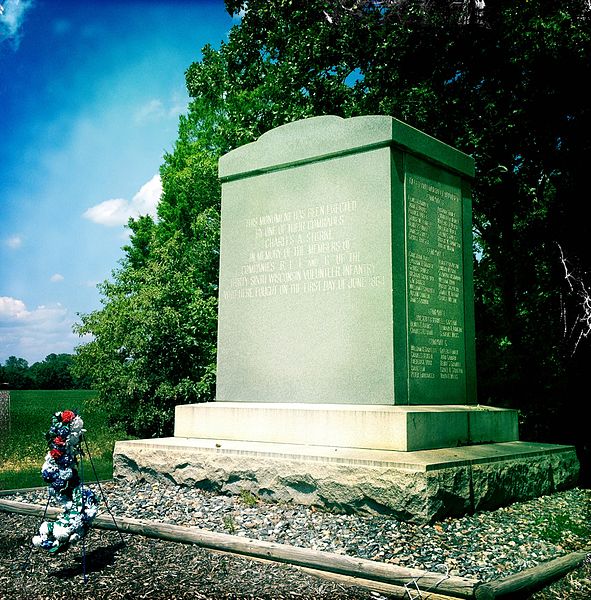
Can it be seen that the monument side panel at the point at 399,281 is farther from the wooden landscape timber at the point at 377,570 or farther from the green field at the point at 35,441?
the green field at the point at 35,441

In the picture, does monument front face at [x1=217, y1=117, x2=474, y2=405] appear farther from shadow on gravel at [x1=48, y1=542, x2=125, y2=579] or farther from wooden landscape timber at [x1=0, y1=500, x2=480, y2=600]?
shadow on gravel at [x1=48, y1=542, x2=125, y2=579]

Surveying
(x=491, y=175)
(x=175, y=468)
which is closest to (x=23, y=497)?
(x=175, y=468)

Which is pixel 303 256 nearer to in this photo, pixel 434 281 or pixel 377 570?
pixel 434 281

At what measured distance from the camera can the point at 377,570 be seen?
4.89 metres

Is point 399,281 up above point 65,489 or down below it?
above

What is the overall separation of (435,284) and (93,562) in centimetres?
477

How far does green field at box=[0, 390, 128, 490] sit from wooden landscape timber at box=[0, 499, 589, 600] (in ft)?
4.75

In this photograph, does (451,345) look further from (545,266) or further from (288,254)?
(545,266)

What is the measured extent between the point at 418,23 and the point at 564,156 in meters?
4.00

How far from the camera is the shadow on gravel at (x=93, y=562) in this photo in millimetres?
5281

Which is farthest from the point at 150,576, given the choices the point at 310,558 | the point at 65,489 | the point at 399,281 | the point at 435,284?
the point at 435,284

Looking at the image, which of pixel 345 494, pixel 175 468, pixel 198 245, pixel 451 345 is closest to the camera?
pixel 345 494

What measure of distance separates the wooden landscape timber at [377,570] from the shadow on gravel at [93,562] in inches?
18.0

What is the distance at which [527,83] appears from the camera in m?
13.7
